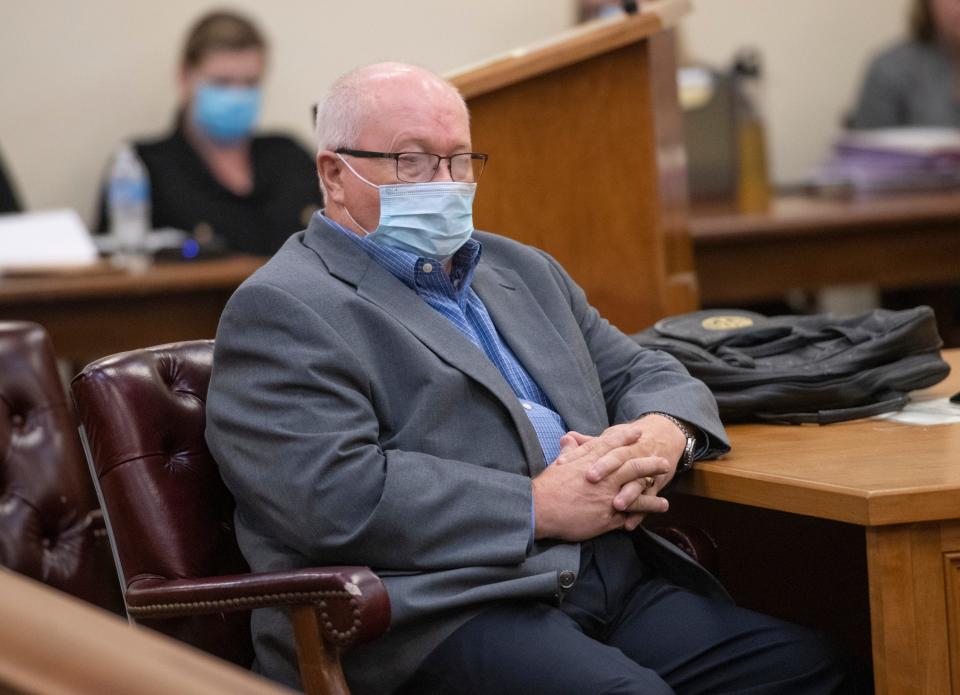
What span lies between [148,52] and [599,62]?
3.28 metres

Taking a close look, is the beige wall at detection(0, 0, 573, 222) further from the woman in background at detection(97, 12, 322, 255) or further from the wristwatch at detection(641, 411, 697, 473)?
the wristwatch at detection(641, 411, 697, 473)

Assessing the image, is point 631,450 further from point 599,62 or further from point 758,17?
point 758,17

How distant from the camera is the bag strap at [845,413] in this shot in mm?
1933

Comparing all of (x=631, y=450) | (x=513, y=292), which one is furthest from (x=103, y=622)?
(x=513, y=292)

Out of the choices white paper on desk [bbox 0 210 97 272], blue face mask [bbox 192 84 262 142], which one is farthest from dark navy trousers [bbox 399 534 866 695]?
blue face mask [bbox 192 84 262 142]

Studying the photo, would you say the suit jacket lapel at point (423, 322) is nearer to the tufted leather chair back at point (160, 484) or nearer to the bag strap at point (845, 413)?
the tufted leather chair back at point (160, 484)

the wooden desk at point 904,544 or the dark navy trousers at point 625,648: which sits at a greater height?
the wooden desk at point 904,544

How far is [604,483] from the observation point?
5.73 ft

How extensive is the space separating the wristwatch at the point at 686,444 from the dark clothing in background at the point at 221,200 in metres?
2.98

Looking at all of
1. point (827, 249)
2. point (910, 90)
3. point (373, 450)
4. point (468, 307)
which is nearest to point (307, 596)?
point (373, 450)

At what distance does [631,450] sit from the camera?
1.77m

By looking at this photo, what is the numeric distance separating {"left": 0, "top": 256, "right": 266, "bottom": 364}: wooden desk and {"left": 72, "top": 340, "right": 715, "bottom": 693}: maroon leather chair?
1738 mm

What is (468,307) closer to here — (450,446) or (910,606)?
(450,446)

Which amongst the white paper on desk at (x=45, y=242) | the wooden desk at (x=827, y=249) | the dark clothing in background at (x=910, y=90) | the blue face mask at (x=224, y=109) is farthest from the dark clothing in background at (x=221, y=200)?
the dark clothing in background at (x=910, y=90)
